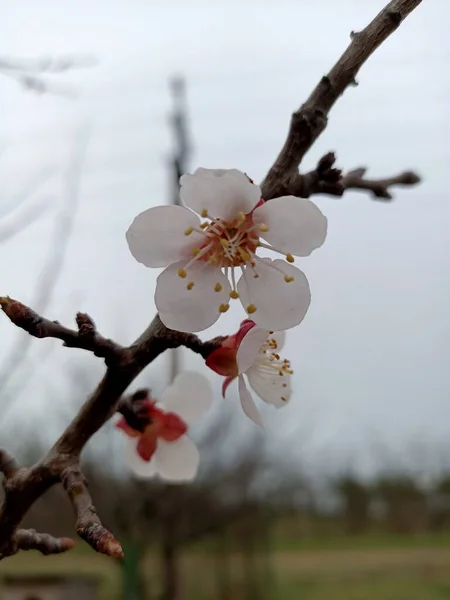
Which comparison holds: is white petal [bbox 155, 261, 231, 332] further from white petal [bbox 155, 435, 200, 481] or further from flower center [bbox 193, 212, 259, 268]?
white petal [bbox 155, 435, 200, 481]

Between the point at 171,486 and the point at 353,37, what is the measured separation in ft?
11.0

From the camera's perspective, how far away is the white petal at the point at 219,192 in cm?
46

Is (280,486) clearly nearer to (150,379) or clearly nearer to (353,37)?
(150,379)

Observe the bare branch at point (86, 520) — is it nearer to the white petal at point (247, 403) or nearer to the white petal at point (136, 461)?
the white petal at point (247, 403)

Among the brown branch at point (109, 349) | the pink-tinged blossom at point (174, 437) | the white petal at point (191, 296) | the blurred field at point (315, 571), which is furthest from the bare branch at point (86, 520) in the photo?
the blurred field at point (315, 571)

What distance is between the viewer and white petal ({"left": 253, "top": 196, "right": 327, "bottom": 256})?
47cm

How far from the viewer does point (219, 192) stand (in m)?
0.47

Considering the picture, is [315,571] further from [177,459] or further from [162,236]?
[162,236]

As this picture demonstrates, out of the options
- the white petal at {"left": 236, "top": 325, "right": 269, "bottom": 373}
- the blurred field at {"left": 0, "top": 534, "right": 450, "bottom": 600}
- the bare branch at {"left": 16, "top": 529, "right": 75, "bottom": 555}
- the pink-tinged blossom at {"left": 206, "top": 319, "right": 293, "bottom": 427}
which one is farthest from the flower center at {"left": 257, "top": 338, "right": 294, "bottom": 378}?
the blurred field at {"left": 0, "top": 534, "right": 450, "bottom": 600}

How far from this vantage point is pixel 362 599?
16.1ft

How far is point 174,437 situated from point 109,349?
10.3 inches

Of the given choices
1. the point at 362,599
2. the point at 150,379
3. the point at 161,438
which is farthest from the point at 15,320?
the point at 362,599

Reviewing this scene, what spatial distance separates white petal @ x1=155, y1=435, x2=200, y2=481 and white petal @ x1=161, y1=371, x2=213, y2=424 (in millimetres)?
27

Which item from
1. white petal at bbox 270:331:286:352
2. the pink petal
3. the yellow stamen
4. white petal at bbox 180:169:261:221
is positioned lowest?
the pink petal
